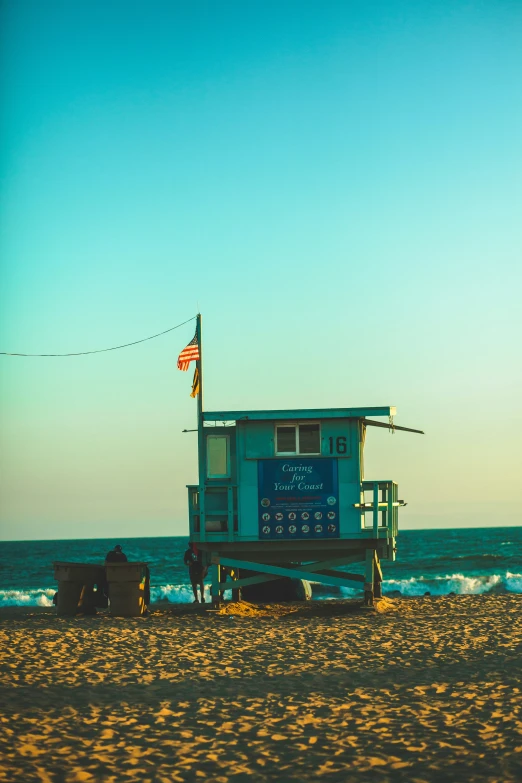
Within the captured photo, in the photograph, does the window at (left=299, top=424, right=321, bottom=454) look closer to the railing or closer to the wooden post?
the railing

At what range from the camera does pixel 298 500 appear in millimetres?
22672

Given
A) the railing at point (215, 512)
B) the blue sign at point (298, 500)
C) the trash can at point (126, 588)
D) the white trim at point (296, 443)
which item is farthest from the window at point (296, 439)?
the trash can at point (126, 588)

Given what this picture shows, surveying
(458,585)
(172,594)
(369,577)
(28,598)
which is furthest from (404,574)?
(369,577)

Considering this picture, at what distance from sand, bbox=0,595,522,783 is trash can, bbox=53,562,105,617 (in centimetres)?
285

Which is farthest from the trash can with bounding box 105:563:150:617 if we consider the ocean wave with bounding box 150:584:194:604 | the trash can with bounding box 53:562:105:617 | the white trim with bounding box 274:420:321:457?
the ocean wave with bounding box 150:584:194:604

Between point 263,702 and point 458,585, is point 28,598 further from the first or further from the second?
point 263,702

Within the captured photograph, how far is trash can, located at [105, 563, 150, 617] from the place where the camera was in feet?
71.8

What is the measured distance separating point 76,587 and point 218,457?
447 centimetres

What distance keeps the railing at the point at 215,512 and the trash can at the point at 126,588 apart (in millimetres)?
1762

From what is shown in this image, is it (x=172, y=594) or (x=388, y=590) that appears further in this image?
(x=388, y=590)

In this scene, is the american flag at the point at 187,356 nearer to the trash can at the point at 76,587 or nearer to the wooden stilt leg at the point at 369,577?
the trash can at the point at 76,587

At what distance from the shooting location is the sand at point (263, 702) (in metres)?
8.64

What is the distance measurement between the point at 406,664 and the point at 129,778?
6.60 meters

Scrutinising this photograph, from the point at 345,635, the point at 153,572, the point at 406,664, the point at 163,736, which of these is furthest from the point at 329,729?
the point at 153,572
